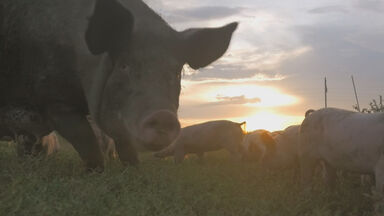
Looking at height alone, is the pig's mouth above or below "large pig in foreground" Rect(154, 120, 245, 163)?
above

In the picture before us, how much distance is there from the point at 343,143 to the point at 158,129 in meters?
2.79

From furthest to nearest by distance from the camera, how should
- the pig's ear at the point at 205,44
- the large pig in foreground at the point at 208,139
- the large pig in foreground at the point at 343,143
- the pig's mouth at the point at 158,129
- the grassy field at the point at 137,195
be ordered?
the large pig in foreground at the point at 208,139 < the large pig in foreground at the point at 343,143 < the pig's ear at the point at 205,44 < the pig's mouth at the point at 158,129 < the grassy field at the point at 137,195

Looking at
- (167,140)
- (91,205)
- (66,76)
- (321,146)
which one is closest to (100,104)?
(66,76)

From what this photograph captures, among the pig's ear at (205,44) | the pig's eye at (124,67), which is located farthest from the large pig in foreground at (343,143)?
the pig's eye at (124,67)

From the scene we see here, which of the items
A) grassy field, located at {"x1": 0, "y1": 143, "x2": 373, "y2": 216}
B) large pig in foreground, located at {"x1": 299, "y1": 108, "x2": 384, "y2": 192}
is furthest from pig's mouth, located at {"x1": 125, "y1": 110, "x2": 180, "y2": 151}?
large pig in foreground, located at {"x1": 299, "y1": 108, "x2": 384, "y2": 192}

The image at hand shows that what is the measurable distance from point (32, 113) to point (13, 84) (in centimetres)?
38

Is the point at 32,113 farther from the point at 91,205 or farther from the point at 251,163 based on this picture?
the point at 251,163

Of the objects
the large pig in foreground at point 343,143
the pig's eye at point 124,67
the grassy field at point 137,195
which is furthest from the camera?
the large pig in foreground at point 343,143

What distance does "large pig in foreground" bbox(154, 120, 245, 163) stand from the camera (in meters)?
12.2

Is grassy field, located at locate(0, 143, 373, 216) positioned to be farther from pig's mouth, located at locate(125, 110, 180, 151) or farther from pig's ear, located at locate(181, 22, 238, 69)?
pig's ear, located at locate(181, 22, 238, 69)

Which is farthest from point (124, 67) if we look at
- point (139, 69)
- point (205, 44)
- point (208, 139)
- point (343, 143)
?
point (208, 139)

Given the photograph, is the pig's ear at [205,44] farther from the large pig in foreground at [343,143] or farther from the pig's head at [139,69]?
the large pig in foreground at [343,143]

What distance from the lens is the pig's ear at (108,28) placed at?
4.57 m

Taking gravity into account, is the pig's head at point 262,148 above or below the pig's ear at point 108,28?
below
